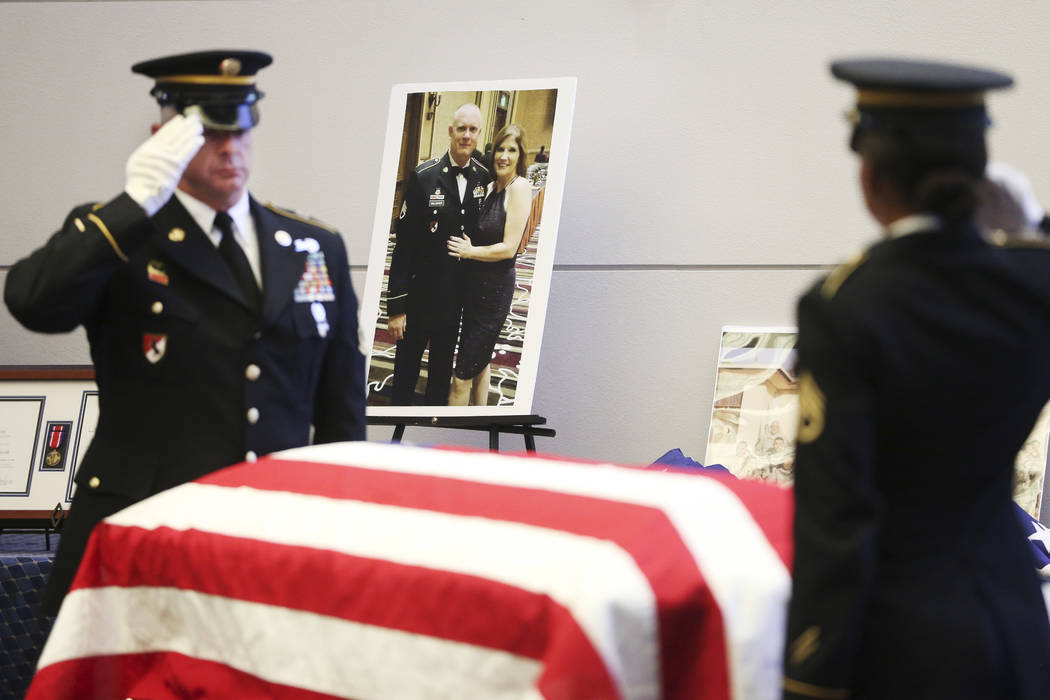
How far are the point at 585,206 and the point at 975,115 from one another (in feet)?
8.75

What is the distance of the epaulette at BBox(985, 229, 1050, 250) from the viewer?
4.04ft

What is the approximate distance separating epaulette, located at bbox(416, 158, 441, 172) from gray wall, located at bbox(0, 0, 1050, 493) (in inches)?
20.5

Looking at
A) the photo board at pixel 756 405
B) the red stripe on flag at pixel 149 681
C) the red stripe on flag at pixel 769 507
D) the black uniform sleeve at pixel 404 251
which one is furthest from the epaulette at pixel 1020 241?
the black uniform sleeve at pixel 404 251

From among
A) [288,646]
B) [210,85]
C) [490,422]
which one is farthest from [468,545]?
[490,422]

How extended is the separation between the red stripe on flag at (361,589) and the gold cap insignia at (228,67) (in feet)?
2.31

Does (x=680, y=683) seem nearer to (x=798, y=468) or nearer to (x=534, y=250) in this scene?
(x=798, y=468)

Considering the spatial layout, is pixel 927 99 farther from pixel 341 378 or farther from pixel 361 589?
pixel 341 378

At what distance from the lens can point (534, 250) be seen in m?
3.34

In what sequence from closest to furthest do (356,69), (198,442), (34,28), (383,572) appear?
(383,572), (198,442), (356,69), (34,28)

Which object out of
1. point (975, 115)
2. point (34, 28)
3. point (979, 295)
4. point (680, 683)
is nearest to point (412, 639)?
point (680, 683)

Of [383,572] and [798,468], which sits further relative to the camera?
[383,572]

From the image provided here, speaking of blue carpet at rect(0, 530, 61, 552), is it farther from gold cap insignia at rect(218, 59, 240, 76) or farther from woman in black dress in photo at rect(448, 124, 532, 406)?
gold cap insignia at rect(218, 59, 240, 76)

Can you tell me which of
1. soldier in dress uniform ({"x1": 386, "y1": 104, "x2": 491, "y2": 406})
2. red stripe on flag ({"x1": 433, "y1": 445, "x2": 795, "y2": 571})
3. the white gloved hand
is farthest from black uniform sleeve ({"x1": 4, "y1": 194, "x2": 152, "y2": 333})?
soldier in dress uniform ({"x1": 386, "y1": 104, "x2": 491, "y2": 406})

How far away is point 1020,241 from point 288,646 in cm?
102
